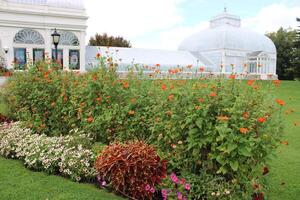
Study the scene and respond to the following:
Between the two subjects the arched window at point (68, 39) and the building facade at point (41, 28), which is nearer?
the building facade at point (41, 28)

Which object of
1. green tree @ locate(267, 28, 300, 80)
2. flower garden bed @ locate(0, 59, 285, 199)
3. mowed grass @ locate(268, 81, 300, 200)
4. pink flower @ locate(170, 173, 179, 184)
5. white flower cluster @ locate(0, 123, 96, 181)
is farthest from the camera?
green tree @ locate(267, 28, 300, 80)

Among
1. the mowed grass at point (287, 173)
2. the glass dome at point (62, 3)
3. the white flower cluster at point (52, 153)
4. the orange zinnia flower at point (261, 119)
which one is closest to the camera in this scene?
the orange zinnia flower at point (261, 119)

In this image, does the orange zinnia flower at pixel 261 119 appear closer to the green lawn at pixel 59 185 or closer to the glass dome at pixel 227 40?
the green lawn at pixel 59 185

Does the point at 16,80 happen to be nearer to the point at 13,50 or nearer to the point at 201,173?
the point at 201,173

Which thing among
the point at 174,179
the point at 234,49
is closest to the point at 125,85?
the point at 174,179

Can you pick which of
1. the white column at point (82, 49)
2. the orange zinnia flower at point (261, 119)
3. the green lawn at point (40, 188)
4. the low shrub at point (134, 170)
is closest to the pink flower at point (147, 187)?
the low shrub at point (134, 170)

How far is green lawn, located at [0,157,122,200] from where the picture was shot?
396 centimetres

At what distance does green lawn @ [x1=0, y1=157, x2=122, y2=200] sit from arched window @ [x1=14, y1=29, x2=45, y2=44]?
25156mm

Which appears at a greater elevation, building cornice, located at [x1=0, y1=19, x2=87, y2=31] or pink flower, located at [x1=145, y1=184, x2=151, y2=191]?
building cornice, located at [x1=0, y1=19, x2=87, y2=31]

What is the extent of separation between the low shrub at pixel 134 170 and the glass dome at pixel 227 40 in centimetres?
3408

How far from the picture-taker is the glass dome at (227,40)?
37.2 metres

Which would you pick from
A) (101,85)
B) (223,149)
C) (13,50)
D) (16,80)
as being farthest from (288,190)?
(13,50)

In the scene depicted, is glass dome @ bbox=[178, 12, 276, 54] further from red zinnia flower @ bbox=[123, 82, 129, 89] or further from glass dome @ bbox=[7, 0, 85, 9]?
red zinnia flower @ bbox=[123, 82, 129, 89]

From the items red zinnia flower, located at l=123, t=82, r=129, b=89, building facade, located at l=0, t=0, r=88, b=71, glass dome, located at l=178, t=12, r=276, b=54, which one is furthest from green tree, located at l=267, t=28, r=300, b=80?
red zinnia flower, located at l=123, t=82, r=129, b=89
